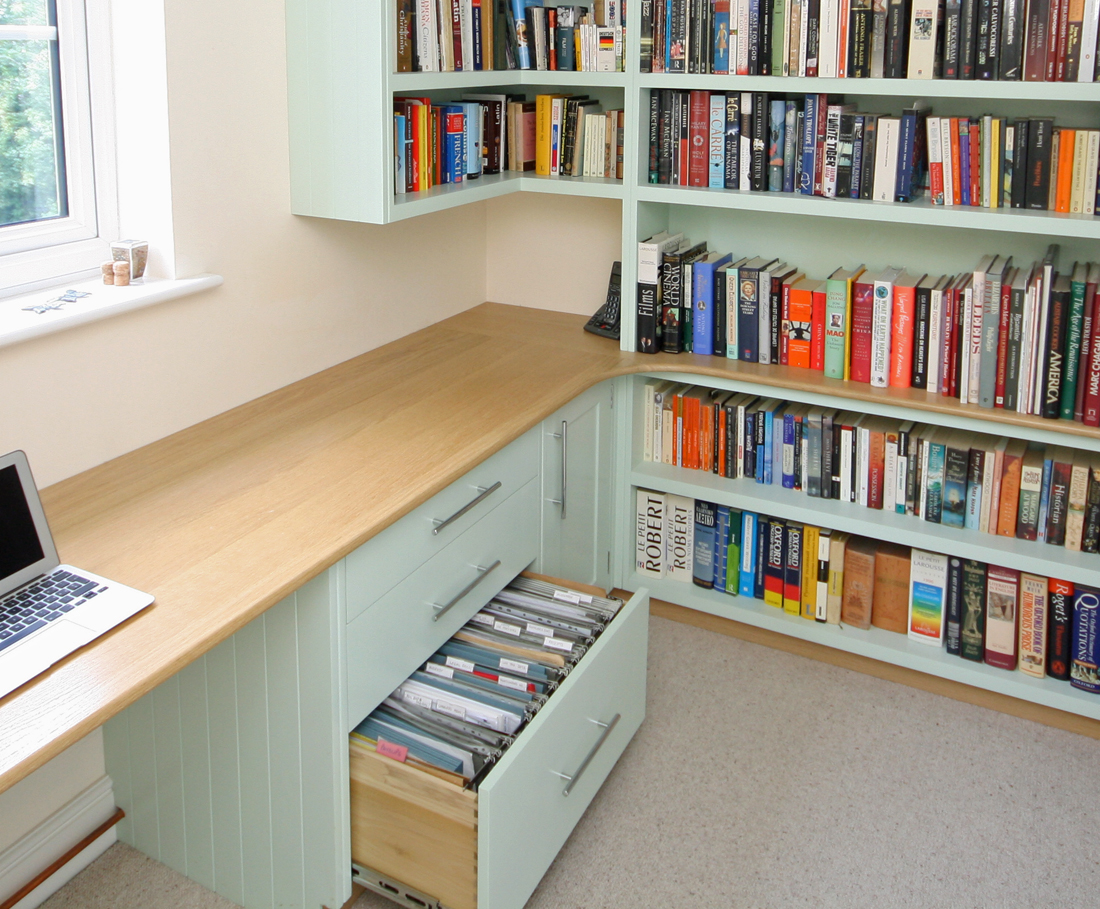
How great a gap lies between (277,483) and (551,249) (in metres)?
1.42

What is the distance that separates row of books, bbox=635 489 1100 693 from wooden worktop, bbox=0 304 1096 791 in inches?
15.5

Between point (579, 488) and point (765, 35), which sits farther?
point (579, 488)

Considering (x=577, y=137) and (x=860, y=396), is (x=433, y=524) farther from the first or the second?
(x=577, y=137)

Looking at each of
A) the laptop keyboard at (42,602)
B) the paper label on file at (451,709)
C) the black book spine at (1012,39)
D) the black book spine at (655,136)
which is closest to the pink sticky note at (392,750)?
the paper label on file at (451,709)

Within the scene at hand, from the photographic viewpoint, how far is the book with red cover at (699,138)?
101 inches

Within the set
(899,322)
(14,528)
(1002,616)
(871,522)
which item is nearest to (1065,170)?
(899,322)

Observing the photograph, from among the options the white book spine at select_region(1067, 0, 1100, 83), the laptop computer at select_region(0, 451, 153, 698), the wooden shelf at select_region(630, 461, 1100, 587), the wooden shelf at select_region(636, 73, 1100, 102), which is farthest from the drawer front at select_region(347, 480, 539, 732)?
the white book spine at select_region(1067, 0, 1100, 83)

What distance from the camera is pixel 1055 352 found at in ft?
7.54

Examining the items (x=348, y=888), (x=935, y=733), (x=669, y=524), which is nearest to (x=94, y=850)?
(x=348, y=888)

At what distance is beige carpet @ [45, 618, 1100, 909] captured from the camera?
2.01 metres

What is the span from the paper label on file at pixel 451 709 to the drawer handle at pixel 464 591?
167 mm

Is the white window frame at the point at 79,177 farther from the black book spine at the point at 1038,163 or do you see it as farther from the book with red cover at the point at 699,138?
the black book spine at the point at 1038,163

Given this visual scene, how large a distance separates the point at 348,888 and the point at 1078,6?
2.11 metres

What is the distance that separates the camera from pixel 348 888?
1862 millimetres
